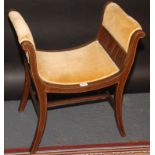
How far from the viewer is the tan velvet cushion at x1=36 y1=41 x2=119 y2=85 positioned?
6.89 ft

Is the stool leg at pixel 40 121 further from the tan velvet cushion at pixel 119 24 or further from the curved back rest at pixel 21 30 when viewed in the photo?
the tan velvet cushion at pixel 119 24

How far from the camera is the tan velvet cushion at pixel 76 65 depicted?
82.7 inches

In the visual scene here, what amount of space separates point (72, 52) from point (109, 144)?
2.05 ft

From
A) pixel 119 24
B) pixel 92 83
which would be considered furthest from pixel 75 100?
pixel 119 24

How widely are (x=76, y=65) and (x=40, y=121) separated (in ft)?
1.30

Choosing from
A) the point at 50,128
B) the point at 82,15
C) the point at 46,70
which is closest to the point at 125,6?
the point at 82,15

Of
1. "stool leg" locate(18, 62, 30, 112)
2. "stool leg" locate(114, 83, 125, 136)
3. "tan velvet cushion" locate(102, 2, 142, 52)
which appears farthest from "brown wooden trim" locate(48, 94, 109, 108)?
"tan velvet cushion" locate(102, 2, 142, 52)

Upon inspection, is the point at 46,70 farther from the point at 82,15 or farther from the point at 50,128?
the point at 82,15

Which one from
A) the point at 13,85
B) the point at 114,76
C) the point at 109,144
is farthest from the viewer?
the point at 13,85

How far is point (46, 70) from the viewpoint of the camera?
2152 millimetres

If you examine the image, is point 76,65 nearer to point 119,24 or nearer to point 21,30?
point 119,24

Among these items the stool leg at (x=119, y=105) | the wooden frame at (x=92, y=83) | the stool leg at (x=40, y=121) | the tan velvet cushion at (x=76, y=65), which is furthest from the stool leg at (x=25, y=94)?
the stool leg at (x=119, y=105)

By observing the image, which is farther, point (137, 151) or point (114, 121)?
point (114, 121)

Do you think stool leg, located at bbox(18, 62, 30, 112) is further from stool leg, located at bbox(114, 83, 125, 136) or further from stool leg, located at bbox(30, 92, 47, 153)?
stool leg, located at bbox(114, 83, 125, 136)
